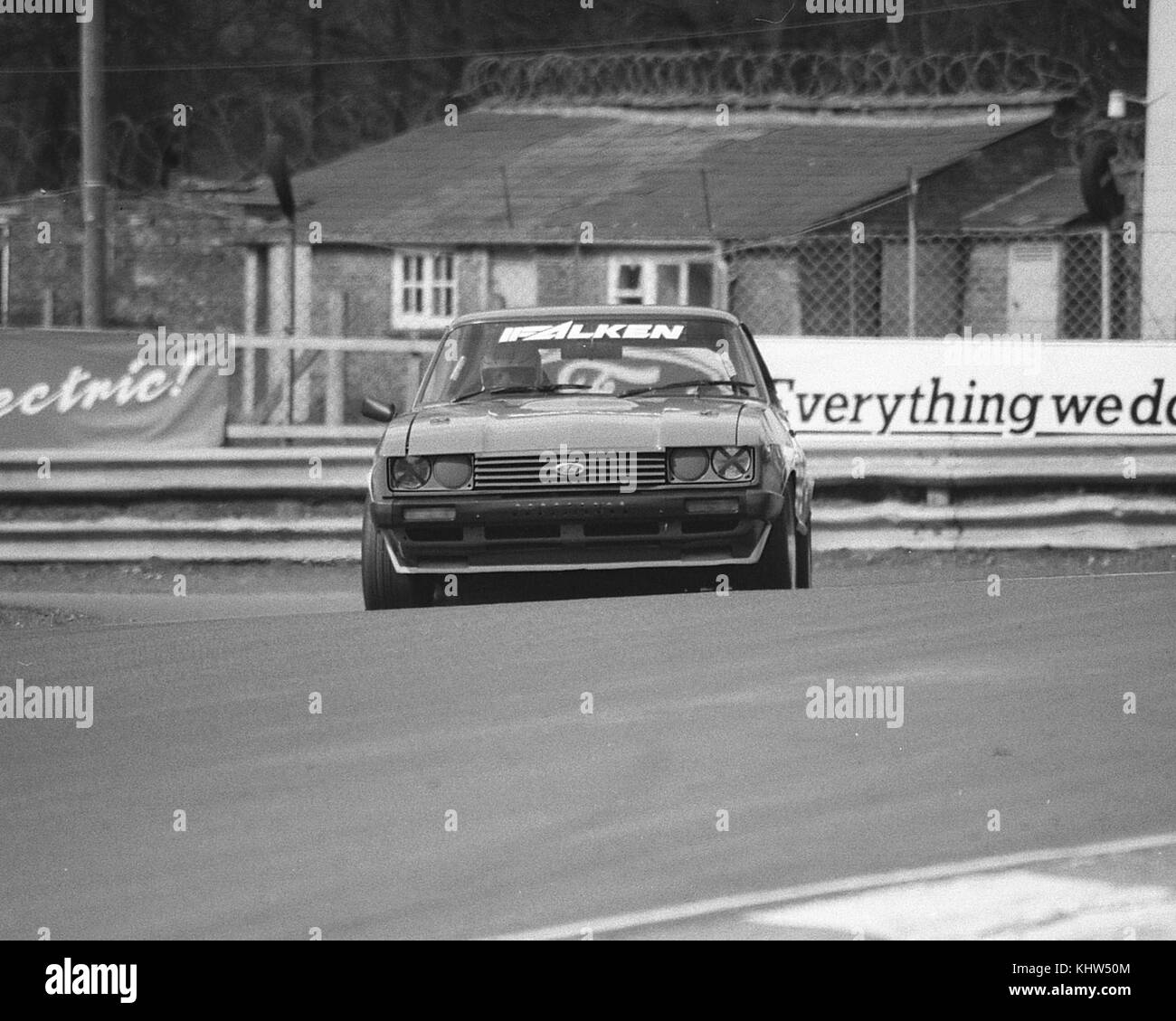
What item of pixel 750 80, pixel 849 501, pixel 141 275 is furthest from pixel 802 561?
pixel 141 275

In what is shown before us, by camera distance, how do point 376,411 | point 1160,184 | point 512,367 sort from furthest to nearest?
point 1160,184 < point 512,367 < point 376,411

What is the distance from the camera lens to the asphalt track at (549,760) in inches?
222

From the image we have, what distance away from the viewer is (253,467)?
44.2ft

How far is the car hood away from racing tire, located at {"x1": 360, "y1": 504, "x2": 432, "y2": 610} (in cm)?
36

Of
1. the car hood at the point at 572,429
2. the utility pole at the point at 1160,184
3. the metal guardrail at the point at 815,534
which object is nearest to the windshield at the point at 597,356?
the car hood at the point at 572,429

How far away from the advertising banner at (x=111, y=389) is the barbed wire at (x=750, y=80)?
22.4 meters

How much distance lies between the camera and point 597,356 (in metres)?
10.3

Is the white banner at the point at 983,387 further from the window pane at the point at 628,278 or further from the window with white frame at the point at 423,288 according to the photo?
the window with white frame at the point at 423,288

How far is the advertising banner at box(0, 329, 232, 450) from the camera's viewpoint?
14680 millimetres

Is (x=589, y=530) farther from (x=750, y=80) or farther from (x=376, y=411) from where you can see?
(x=750, y=80)

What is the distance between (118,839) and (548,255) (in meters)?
30.2

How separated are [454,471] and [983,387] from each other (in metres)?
5.81

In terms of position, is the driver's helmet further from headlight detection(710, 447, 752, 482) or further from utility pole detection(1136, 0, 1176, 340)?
utility pole detection(1136, 0, 1176, 340)

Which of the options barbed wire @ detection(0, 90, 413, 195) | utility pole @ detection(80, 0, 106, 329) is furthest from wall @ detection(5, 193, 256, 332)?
utility pole @ detection(80, 0, 106, 329)
